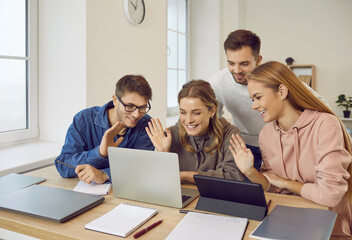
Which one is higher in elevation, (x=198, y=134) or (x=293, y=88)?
(x=293, y=88)

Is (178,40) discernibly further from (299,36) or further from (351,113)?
(351,113)

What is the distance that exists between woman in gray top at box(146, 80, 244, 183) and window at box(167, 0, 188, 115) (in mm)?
2584

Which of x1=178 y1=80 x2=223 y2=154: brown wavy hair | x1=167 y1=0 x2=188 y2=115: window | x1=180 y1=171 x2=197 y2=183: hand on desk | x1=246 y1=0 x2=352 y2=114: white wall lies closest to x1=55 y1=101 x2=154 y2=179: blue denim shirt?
x1=178 y1=80 x2=223 y2=154: brown wavy hair

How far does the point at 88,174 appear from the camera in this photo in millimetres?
1508

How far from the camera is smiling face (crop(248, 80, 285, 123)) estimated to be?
1.54m

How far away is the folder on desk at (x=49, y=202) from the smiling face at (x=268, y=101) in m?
0.81

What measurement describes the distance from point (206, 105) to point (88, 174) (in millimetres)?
656

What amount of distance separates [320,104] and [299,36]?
3562mm

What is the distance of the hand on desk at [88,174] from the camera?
1503mm

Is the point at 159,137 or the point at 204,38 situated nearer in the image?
the point at 159,137

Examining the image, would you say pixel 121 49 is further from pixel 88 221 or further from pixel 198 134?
pixel 88 221

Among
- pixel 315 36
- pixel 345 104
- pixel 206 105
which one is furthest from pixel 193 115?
pixel 315 36

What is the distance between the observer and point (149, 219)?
3.79 ft

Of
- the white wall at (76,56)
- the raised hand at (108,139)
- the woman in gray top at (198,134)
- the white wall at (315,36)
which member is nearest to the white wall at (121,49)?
the white wall at (76,56)
